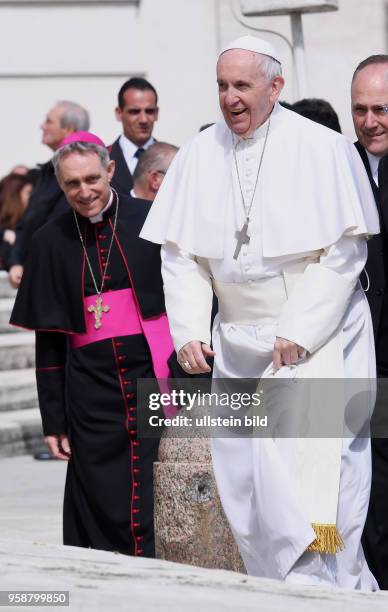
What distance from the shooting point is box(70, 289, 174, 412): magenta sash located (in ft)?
23.2

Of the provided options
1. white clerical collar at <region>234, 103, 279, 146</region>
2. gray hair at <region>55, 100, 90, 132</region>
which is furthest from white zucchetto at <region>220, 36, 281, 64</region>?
gray hair at <region>55, 100, 90, 132</region>

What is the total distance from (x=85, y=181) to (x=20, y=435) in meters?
4.55

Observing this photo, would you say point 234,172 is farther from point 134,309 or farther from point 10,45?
point 10,45

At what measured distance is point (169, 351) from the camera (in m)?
7.04

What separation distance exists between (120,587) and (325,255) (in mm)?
1397

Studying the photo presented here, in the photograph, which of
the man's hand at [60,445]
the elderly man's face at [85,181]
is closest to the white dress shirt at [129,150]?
the elderly man's face at [85,181]

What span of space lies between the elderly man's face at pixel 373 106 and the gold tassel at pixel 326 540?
1.47m

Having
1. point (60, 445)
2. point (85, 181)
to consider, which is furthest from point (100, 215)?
point (60, 445)

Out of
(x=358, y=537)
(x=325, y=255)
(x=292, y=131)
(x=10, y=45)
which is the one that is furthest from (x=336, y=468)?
(x=10, y=45)

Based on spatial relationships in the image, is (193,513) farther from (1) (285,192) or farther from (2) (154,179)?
(2) (154,179)

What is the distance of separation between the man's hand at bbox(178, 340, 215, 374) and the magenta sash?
1092mm

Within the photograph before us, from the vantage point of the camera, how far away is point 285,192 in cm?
603

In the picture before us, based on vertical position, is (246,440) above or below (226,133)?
below

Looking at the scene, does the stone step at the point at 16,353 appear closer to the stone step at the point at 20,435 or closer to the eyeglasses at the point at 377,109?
the stone step at the point at 20,435
